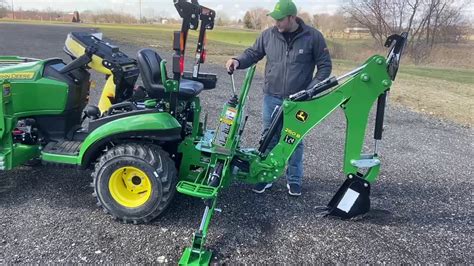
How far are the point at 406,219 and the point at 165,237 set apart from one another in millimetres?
2353

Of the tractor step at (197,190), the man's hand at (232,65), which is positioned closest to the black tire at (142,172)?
the tractor step at (197,190)

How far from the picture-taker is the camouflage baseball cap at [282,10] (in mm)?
4102

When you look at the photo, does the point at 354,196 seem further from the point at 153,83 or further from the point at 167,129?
the point at 153,83

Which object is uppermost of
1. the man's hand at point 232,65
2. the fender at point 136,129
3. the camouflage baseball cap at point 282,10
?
the camouflage baseball cap at point 282,10

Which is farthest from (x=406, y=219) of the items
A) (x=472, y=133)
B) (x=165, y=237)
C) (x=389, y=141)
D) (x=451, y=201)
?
(x=472, y=133)

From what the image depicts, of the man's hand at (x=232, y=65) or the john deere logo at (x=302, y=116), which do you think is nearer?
the john deere logo at (x=302, y=116)

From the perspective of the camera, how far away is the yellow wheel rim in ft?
12.8

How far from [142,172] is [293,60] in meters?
1.84

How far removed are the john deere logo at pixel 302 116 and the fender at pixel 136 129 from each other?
1.07 meters

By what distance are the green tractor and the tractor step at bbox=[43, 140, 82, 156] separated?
0.01 m

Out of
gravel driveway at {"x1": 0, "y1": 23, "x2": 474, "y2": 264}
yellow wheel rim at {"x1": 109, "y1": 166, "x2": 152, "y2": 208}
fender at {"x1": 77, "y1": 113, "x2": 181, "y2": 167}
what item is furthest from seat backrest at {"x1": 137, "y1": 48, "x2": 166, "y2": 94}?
gravel driveway at {"x1": 0, "y1": 23, "x2": 474, "y2": 264}

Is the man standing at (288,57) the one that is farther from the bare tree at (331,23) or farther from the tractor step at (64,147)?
the bare tree at (331,23)

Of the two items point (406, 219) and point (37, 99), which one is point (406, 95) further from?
point (37, 99)

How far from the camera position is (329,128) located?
26.1 ft
